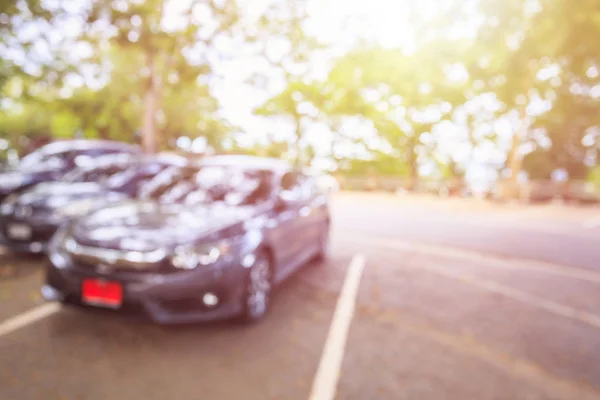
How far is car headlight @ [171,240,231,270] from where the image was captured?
3834 millimetres

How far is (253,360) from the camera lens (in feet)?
12.3

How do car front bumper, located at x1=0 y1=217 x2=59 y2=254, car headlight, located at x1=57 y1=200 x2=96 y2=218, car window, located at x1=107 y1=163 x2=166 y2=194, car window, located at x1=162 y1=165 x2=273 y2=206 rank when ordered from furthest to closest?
1. car window, located at x1=107 y1=163 x2=166 y2=194
2. car headlight, located at x1=57 y1=200 x2=96 y2=218
3. car front bumper, located at x1=0 y1=217 x2=59 y2=254
4. car window, located at x1=162 y1=165 x2=273 y2=206

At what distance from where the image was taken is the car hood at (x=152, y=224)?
391cm

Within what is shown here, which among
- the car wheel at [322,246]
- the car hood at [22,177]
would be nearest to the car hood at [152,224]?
the car wheel at [322,246]

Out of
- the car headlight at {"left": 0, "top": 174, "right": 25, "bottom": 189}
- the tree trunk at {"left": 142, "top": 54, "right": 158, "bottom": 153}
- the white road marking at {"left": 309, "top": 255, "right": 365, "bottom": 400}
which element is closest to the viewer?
the white road marking at {"left": 309, "top": 255, "right": 365, "bottom": 400}

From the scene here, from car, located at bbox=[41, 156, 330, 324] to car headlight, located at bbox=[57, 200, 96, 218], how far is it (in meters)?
1.65

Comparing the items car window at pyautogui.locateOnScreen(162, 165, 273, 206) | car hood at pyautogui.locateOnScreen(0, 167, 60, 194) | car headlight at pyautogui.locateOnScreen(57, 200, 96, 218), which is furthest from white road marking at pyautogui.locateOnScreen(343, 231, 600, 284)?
car hood at pyautogui.locateOnScreen(0, 167, 60, 194)

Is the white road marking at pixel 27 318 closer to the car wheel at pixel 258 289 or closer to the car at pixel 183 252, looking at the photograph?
the car at pixel 183 252

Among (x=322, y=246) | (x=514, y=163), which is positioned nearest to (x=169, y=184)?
(x=322, y=246)

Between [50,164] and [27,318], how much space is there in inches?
217

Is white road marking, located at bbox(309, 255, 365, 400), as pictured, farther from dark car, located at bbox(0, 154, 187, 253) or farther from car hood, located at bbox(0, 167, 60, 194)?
car hood, located at bbox(0, 167, 60, 194)

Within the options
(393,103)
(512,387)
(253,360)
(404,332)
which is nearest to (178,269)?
(253,360)

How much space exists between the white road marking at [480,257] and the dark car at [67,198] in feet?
14.1

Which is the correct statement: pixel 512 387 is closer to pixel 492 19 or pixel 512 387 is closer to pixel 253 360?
pixel 253 360
